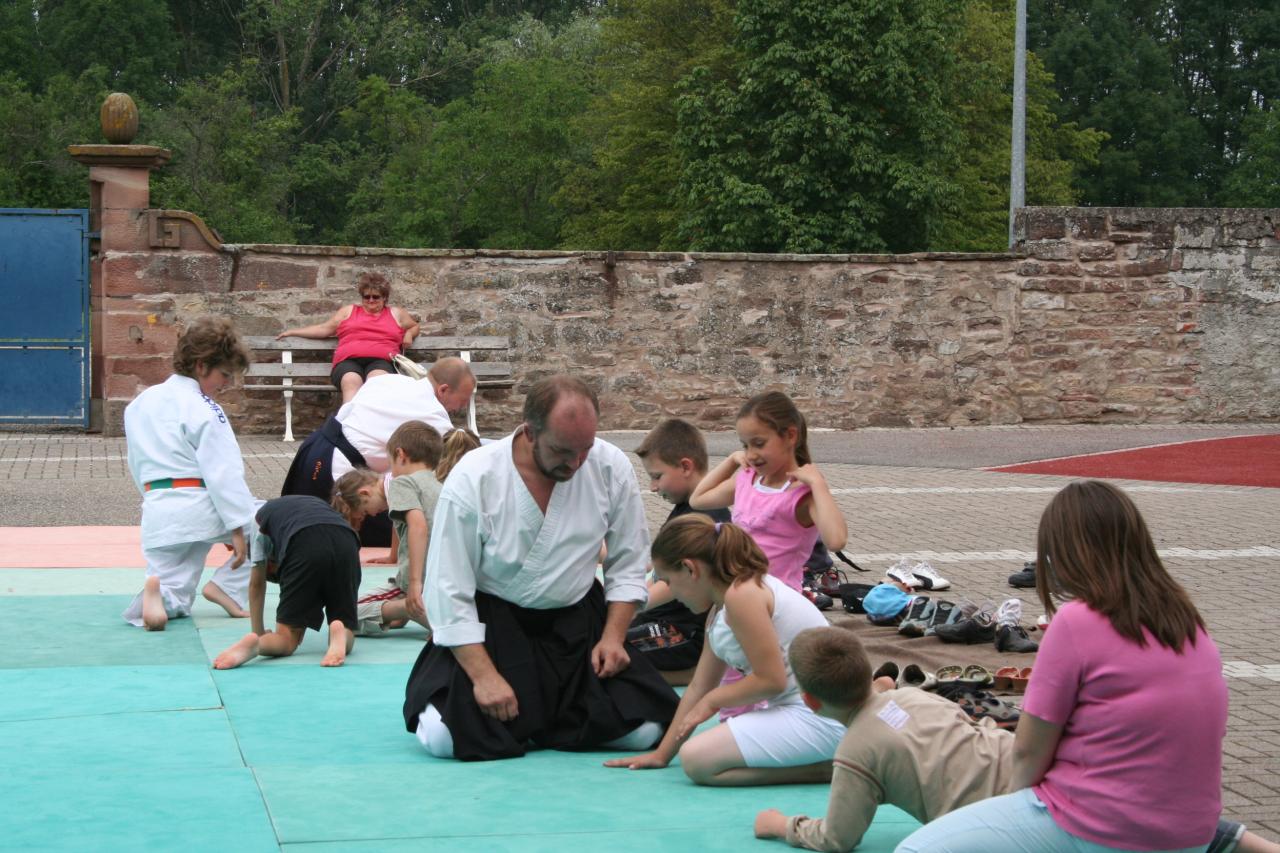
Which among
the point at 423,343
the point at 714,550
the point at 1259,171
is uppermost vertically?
the point at 1259,171

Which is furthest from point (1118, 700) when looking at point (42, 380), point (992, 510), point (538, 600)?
point (42, 380)

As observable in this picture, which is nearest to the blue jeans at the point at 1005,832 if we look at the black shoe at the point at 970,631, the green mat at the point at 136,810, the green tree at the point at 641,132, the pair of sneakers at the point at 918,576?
the green mat at the point at 136,810

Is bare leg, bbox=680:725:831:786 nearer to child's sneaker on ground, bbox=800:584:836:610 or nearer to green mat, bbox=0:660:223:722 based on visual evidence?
green mat, bbox=0:660:223:722

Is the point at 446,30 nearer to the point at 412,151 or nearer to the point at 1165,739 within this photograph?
the point at 412,151

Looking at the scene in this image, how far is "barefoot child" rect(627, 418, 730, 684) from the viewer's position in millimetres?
5734

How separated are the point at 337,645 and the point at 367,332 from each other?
8.29 metres

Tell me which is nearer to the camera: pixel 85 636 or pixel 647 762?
pixel 647 762

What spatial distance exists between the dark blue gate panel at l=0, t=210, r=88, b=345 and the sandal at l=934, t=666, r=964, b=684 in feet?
36.6

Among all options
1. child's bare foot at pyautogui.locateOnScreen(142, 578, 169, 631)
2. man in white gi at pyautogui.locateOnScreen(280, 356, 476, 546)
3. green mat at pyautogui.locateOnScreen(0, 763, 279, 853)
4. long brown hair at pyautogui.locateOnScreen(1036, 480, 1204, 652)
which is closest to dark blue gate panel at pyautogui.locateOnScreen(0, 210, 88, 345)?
man in white gi at pyautogui.locateOnScreen(280, 356, 476, 546)

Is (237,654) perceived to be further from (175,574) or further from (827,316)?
(827,316)

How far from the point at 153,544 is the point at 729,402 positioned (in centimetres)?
964

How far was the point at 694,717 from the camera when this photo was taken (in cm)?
457

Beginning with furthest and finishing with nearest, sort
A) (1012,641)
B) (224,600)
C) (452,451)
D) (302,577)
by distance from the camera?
(224,600) < (452,451) < (1012,641) < (302,577)

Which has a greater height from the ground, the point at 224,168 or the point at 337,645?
the point at 224,168
